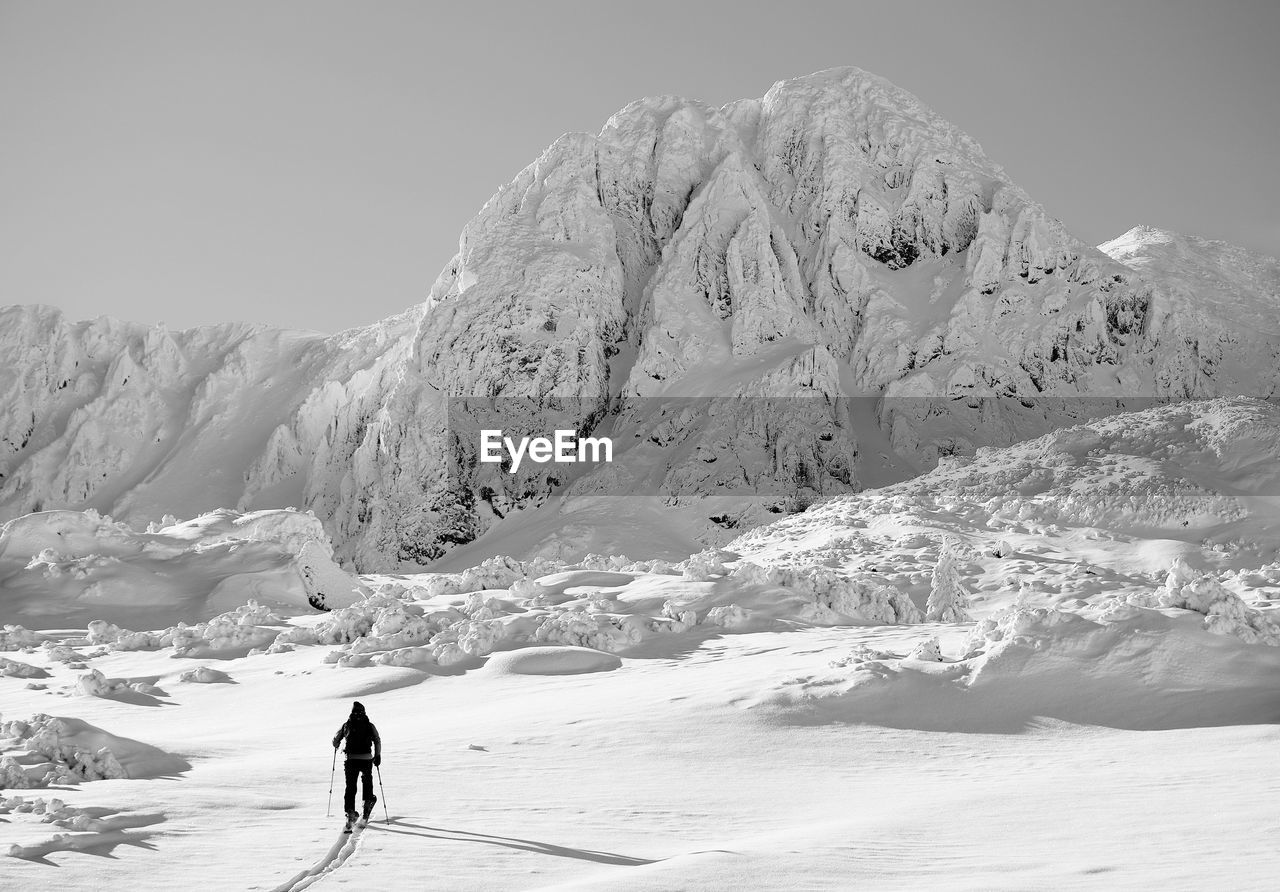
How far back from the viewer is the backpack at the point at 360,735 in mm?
10966

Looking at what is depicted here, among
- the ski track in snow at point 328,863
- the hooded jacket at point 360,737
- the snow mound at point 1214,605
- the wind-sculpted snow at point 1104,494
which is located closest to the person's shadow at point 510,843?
the ski track in snow at point 328,863

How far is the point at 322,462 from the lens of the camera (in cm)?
10112

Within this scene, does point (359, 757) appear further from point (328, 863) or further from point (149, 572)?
point (149, 572)

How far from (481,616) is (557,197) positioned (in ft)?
260

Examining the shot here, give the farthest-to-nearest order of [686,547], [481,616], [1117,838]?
[686,547] → [481,616] → [1117,838]

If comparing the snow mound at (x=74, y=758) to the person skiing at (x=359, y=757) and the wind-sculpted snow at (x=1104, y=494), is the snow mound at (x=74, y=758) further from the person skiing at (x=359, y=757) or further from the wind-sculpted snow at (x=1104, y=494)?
the wind-sculpted snow at (x=1104, y=494)

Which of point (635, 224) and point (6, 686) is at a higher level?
point (635, 224)

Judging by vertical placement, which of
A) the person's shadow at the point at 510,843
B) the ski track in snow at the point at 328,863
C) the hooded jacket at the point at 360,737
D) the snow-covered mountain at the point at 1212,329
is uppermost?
the snow-covered mountain at the point at 1212,329

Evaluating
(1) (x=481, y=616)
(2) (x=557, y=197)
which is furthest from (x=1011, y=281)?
(1) (x=481, y=616)

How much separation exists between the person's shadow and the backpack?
82 centimetres

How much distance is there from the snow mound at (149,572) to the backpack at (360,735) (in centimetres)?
2479

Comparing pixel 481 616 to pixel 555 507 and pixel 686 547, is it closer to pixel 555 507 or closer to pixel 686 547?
pixel 686 547

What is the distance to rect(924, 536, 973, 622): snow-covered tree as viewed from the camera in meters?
24.6

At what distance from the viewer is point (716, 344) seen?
9019 cm
